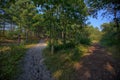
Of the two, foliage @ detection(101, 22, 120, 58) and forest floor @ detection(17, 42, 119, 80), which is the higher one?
foliage @ detection(101, 22, 120, 58)

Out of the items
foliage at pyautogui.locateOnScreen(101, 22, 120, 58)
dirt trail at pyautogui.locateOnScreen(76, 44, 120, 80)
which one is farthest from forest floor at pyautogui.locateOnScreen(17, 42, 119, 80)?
foliage at pyautogui.locateOnScreen(101, 22, 120, 58)

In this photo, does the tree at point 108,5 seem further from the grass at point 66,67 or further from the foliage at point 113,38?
the grass at point 66,67

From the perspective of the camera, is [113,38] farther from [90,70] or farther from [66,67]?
[66,67]

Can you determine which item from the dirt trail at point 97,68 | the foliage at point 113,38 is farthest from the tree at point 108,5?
the dirt trail at point 97,68

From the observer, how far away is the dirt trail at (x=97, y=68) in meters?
9.33

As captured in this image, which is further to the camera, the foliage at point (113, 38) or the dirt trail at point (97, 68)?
the foliage at point (113, 38)

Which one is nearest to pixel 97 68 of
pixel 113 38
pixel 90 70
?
pixel 90 70

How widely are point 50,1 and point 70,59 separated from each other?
8.28 metres

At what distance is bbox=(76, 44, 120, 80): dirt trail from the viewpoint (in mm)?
9326

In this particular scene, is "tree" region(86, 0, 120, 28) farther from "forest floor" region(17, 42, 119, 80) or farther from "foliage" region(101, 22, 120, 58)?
"forest floor" region(17, 42, 119, 80)

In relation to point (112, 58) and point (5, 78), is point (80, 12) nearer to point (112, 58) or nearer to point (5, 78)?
point (112, 58)

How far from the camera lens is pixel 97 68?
10.2 metres

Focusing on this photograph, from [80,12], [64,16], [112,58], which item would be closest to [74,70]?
[112,58]

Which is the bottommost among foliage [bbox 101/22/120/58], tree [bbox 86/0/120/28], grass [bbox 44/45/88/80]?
grass [bbox 44/45/88/80]
